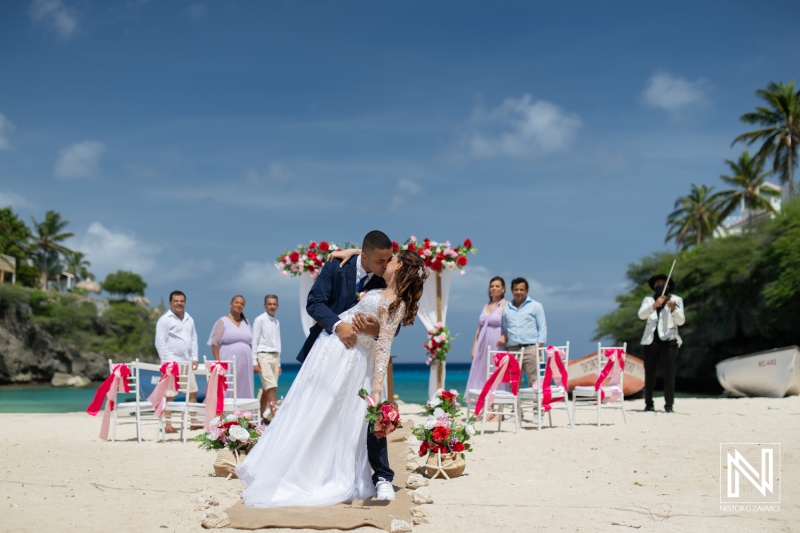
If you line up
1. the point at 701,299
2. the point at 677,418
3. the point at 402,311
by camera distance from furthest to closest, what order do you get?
the point at 701,299 → the point at 677,418 → the point at 402,311

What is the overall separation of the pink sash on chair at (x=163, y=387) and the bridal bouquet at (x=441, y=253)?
4779 mm

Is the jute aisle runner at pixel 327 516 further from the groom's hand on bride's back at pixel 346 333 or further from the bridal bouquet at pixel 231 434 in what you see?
the bridal bouquet at pixel 231 434

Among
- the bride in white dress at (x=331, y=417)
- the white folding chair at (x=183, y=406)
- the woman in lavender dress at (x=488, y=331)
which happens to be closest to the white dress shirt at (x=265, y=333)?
the white folding chair at (x=183, y=406)

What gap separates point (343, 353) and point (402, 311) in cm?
51

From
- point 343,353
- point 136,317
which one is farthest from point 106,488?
point 136,317

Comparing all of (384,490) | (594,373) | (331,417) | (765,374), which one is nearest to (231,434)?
(331,417)

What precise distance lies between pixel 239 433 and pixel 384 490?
2095 millimetres

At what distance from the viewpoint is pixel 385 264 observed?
16.6 feet

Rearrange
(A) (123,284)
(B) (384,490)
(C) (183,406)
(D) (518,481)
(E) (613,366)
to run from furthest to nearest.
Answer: (A) (123,284), (E) (613,366), (C) (183,406), (D) (518,481), (B) (384,490)

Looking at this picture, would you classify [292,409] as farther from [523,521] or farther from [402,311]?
[523,521]

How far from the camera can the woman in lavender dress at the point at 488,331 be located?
11242 mm

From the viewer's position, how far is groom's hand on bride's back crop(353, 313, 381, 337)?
504 cm

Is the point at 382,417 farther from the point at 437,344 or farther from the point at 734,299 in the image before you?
the point at 734,299

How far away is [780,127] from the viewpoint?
39.3m
